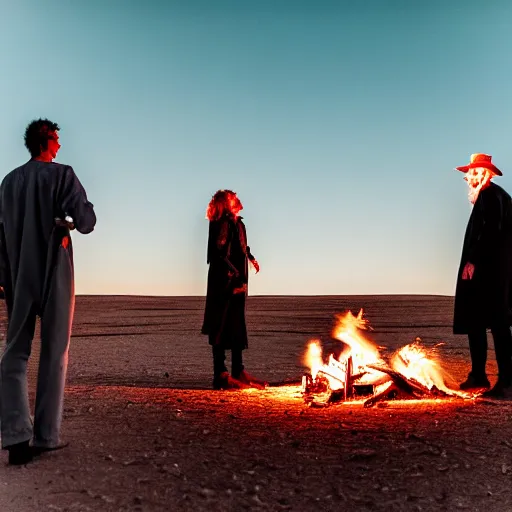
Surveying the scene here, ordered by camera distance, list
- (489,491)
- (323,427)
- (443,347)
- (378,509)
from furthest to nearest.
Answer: (443,347)
(323,427)
(489,491)
(378,509)

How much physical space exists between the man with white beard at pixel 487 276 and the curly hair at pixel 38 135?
4798 mm

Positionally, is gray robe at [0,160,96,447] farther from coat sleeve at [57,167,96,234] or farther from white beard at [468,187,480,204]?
white beard at [468,187,480,204]

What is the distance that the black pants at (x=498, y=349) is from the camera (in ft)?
27.4

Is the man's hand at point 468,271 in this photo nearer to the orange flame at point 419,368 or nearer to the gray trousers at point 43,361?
the orange flame at point 419,368

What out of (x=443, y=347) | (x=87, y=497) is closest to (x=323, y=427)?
(x=87, y=497)

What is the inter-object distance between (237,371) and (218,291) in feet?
3.41

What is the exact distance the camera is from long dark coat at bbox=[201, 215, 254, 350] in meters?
9.28

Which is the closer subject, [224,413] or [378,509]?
[378,509]

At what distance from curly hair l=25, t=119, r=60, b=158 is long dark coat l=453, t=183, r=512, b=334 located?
487cm

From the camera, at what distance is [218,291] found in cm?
938

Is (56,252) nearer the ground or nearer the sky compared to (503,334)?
nearer the sky

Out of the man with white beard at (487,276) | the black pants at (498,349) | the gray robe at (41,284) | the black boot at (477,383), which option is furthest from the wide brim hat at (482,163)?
the gray robe at (41,284)

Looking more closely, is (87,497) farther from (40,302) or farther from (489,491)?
(489,491)

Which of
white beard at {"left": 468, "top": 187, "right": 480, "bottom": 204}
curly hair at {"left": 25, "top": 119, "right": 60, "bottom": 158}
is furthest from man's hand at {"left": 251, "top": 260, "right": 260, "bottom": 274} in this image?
curly hair at {"left": 25, "top": 119, "right": 60, "bottom": 158}
